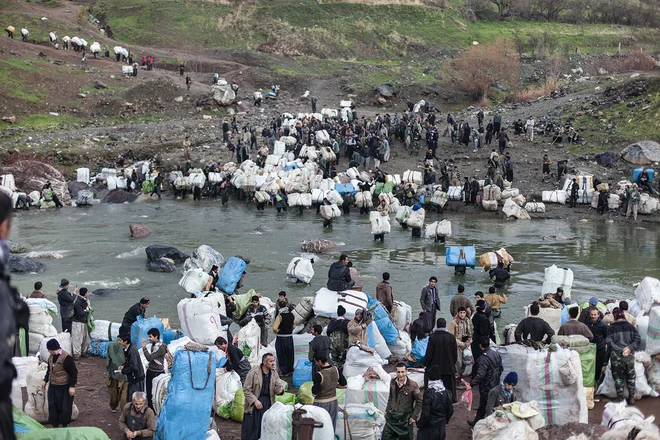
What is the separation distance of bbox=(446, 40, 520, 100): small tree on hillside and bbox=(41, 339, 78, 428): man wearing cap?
3424 cm

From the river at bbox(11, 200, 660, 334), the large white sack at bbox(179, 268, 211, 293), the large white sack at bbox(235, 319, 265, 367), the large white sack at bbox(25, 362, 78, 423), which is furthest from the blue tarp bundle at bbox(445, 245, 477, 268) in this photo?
the large white sack at bbox(25, 362, 78, 423)

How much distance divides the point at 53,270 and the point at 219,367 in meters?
10.2

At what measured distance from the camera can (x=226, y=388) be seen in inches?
366

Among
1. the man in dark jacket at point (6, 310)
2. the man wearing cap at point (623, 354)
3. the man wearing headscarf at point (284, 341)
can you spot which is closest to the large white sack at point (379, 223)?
the man wearing headscarf at point (284, 341)

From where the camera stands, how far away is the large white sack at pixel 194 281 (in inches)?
500

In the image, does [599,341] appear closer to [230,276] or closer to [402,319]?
[402,319]

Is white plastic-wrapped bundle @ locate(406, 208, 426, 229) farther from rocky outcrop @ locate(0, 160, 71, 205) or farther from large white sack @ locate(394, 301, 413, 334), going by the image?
rocky outcrop @ locate(0, 160, 71, 205)

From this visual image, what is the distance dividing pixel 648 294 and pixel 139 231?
14627 millimetres

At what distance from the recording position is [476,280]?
56.3ft

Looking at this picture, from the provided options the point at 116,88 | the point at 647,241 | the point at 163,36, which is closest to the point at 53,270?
the point at 647,241

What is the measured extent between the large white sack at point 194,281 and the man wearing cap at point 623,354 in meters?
6.05

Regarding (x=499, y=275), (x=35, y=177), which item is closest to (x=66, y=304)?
(x=499, y=275)

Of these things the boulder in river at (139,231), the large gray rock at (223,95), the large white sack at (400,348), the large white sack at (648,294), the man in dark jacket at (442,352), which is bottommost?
the boulder in river at (139,231)

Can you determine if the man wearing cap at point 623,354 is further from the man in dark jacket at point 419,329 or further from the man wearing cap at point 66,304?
the man wearing cap at point 66,304
